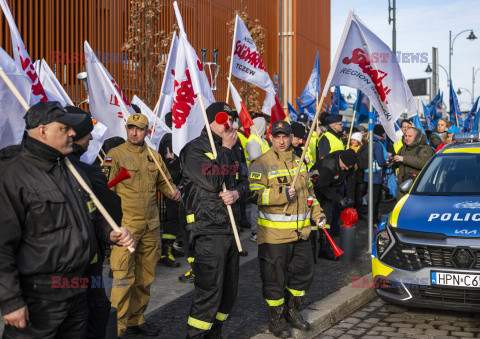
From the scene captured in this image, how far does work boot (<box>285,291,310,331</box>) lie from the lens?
5.22m

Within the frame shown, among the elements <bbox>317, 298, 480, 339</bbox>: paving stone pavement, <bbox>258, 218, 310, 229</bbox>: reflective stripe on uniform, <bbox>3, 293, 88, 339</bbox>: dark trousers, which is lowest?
<bbox>317, 298, 480, 339</bbox>: paving stone pavement

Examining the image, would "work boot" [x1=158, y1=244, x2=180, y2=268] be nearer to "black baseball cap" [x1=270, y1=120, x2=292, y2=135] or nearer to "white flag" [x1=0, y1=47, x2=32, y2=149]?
"black baseball cap" [x1=270, y1=120, x2=292, y2=135]

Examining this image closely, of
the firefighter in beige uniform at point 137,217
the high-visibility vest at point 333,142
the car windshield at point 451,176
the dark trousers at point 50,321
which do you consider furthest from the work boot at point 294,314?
the high-visibility vest at point 333,142

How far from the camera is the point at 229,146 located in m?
4.70

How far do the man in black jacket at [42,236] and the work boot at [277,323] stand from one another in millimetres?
2281

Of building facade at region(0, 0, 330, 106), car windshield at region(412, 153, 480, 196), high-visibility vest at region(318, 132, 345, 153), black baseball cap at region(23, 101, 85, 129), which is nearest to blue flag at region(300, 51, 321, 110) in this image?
building facade at region(0, 0, 330, 106)

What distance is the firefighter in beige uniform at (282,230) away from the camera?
5082mm

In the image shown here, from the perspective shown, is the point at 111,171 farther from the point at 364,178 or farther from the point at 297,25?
the point at 297,25

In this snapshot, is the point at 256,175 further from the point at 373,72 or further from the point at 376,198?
the point at 376,198

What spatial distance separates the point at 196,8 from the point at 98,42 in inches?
244

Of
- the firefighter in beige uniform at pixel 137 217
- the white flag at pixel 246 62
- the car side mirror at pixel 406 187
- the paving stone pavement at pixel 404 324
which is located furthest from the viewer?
the white flag at pixel 246 62

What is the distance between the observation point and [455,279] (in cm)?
520

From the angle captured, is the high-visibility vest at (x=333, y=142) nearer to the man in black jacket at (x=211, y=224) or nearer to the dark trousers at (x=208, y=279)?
the man in black jacket at (x=211, y=224)

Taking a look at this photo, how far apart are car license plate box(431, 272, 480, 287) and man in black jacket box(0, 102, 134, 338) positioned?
11.5 ft
